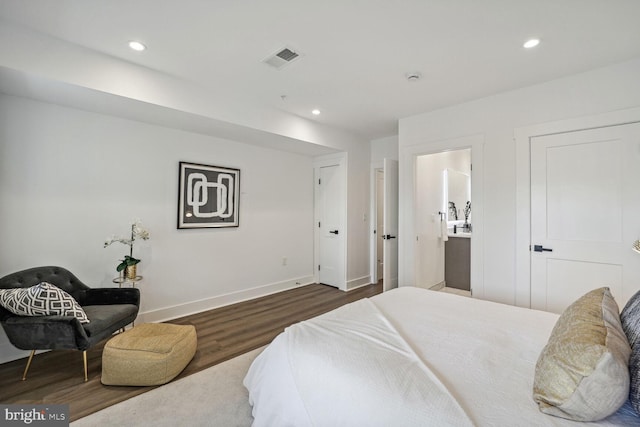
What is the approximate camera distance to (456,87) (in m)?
2.88

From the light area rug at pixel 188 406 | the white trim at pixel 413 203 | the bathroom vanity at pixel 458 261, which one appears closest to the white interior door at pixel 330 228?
the white trim at pixel 413 203

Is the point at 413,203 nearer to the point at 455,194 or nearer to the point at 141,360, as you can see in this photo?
the point at 455,194

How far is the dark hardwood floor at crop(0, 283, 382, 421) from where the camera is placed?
6.24 ft

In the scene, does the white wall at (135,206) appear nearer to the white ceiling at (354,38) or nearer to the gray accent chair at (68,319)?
the gray accent chair at (68,319)

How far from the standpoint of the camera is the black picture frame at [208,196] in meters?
3.43

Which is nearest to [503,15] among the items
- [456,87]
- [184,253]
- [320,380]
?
[456,87]

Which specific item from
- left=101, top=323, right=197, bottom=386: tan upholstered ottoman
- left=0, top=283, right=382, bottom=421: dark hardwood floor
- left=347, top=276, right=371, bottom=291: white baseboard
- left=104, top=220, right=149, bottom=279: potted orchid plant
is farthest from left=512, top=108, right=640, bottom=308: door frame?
left=104, top=220, right=149, bottom=279: potted orchid plant

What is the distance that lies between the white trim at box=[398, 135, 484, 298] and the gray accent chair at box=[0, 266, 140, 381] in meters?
3.10

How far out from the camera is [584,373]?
0.90m

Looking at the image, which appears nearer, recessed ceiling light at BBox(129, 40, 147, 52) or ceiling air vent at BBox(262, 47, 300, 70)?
recessed ceiling light at BBox(129, 40, 147, 52)

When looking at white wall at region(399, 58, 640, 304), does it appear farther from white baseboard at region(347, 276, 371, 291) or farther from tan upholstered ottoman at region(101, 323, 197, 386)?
tan upholstered ottoman at region(101, 323, 197, 386)

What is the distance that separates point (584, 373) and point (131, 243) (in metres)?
3.48

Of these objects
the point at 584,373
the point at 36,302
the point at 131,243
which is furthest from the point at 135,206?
the point at 584,373
